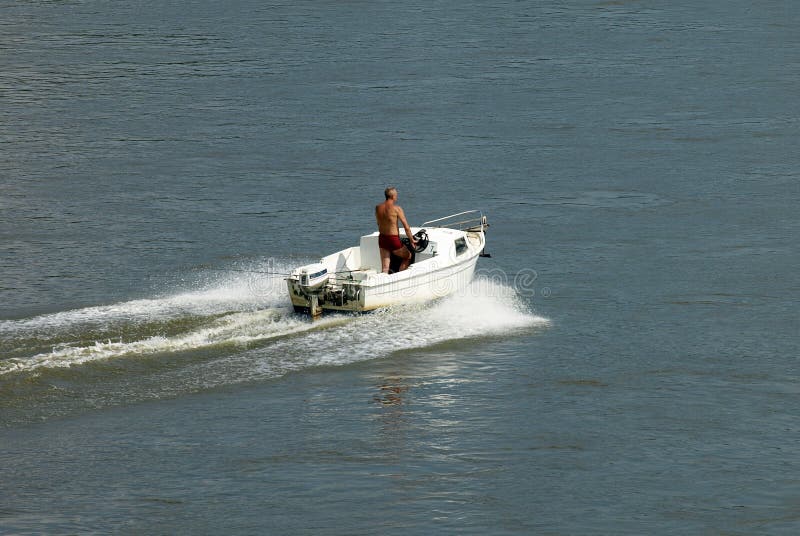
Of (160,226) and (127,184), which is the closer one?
(160,226)

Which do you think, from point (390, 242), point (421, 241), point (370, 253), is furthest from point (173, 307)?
point (421, 241)

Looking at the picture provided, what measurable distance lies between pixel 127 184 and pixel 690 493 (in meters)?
22.4

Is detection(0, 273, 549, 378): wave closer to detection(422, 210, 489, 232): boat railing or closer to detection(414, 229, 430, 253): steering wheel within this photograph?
detection(414, 229, 430, 253): steering wheel

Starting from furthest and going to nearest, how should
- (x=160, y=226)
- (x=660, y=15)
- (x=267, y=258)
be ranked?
(x=660, y=15), (x=160, y=226), (x=267, y=258)

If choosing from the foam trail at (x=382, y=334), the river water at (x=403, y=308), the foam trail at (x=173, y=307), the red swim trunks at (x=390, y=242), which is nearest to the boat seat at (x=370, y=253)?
the red swim trunks at (x=390, y=242)

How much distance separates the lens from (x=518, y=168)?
36312 mm

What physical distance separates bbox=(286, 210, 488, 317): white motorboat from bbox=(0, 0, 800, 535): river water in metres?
0.40

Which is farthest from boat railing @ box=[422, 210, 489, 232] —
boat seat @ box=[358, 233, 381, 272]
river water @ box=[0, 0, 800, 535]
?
boat seat @ box=[358, 233, 381, 272]

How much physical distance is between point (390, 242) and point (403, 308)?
1277mm

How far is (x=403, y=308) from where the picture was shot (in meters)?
23.2

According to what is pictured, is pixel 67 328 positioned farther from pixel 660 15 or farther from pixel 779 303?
pixel 660 15

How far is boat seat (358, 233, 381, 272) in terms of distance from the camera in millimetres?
24109

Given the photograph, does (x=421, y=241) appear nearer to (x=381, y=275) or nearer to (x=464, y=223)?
(x=381, y=275)

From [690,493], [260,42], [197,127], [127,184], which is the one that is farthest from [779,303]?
[260,42]
